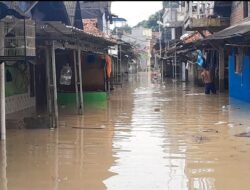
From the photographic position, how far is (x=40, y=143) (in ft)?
34.6

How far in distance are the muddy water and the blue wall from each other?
17.3 ft

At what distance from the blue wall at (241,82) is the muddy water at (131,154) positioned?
5.28 metres

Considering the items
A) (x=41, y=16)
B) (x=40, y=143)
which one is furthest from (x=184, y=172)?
(x=41, y=16)

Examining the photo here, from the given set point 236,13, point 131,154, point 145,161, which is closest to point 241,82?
point 236,13

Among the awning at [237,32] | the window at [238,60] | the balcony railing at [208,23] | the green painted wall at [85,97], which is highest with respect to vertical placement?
the balcony railing at [208,23]

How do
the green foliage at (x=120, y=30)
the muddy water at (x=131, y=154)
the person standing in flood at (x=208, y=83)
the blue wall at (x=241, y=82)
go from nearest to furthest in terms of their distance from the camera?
the muddy water at (x=131, y=154) < the blue wall at (x=241, y=82) < the person standing in flood at (x=208, y=83) < the green foliage at (x=120, y=30)

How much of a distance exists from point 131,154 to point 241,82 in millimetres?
13086

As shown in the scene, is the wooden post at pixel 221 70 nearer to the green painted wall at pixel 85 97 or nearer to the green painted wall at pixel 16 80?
the green painted wall at pixel 85 97

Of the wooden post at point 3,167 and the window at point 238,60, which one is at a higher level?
the window at point 238,60

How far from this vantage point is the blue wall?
20188 millimetres

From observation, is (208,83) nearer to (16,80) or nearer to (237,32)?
(237,32)

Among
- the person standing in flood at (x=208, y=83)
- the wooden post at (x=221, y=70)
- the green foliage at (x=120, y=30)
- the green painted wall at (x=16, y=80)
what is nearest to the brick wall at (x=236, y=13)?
the wooden post at (x=221, y=70)

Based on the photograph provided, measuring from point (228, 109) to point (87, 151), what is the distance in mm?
8751

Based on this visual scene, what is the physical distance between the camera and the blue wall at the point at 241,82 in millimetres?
20188
